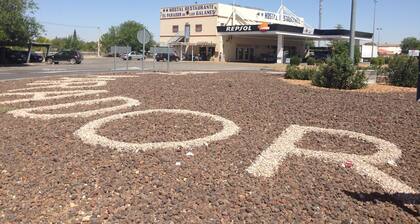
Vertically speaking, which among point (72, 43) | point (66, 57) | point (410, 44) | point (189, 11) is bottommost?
point (66, 57)

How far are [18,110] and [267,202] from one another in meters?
7.17

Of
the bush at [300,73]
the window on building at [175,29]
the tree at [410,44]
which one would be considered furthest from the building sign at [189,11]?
the bush at [300,73]

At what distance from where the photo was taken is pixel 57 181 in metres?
5.20

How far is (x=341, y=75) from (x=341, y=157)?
8.96 m

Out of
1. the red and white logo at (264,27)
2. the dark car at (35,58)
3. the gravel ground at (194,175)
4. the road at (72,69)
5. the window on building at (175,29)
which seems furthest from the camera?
the window on building at (175,29)

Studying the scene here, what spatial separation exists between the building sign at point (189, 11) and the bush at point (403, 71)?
5121cm

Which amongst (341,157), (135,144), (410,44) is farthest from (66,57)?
(410,44)

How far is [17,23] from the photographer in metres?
36.2

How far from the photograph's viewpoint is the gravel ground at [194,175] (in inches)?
175

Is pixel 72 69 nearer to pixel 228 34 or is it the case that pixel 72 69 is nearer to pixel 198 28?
pixel 228 34

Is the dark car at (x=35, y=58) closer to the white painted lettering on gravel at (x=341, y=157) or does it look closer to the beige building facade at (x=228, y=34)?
the beige building facade at (x=228, y=34)

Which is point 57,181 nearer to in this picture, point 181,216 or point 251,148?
point 181,216

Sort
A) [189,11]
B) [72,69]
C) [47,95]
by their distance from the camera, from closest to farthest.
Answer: [47,95] < [72,69] < [189,11]

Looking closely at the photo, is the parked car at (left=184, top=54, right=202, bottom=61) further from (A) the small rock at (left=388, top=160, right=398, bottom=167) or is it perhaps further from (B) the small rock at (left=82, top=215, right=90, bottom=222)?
(B) the small rock at (left=82, top=215, right=90, bottom=222)
